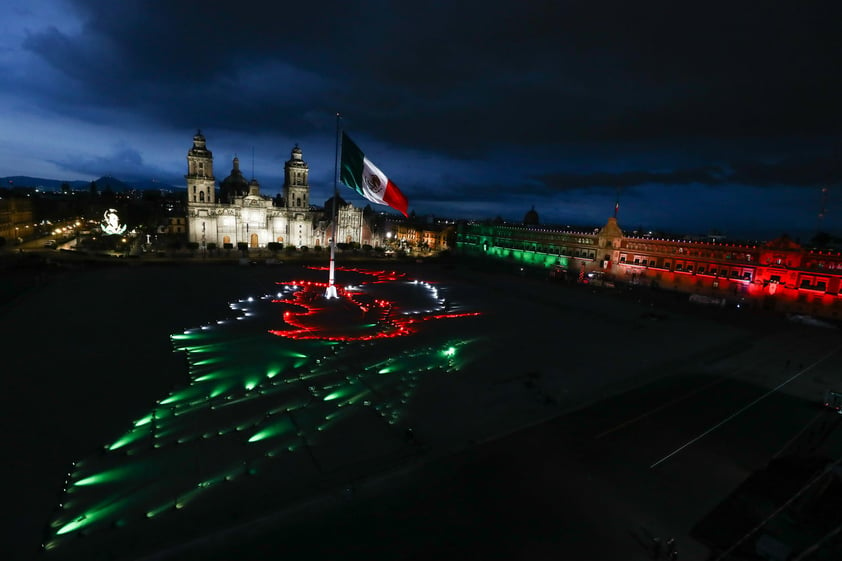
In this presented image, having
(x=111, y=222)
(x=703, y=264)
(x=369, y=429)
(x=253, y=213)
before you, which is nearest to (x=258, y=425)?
(x=369, y=429)

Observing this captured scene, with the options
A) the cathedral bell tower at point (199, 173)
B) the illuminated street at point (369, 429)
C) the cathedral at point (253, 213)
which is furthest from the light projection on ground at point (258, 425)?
the cathedral bell tower at point (199, 173)

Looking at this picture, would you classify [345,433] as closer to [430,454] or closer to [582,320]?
[430,454]

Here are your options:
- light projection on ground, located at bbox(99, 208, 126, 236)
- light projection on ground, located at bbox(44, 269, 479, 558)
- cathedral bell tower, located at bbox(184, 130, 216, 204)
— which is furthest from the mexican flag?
cathedral bell tower, located at bbox(184, 130, 216, 204)

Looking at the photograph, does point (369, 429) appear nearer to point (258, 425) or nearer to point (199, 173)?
point (258, 425)

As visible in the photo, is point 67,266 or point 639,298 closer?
point 67,266

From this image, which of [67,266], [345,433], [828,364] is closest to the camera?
[345,433]

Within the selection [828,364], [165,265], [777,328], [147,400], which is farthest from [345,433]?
[165,265]
